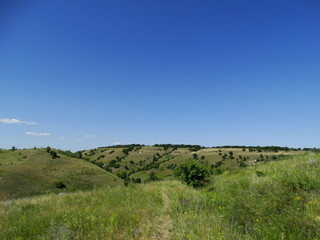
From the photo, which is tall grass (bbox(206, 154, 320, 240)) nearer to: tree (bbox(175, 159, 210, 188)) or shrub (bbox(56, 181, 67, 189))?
tree (bbox(175, 159, 210, 188))

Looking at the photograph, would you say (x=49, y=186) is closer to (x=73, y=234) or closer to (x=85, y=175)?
(x=85, y=175)

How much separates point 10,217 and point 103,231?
4.31 metres

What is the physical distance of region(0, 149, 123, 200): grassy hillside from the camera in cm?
5895

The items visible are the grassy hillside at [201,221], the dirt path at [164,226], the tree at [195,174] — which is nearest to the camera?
the grassy hillside at [201,221]

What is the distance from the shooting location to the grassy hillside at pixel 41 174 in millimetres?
58947

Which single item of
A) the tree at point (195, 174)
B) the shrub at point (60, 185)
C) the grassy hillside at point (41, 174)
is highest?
the tree at point (195, 174)

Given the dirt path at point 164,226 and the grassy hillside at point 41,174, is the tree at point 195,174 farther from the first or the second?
the grassy hillside at point 41,174

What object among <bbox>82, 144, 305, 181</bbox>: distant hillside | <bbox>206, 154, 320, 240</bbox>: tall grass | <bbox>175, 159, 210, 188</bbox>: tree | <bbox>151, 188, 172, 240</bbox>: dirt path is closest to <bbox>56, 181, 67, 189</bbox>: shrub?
<bbox>82, 144, 305, 181</bbox>: distant hillside

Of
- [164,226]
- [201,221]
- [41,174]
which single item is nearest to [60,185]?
[41,174]

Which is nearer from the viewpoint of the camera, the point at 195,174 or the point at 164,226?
the point at 164,226

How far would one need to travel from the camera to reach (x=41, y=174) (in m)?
70.6

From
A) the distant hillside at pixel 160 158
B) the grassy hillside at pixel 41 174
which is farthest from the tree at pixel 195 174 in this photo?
the distant hillside at pixel 160 158

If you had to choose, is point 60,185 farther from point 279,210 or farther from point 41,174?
point 279,210

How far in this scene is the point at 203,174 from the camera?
16.5 meters
